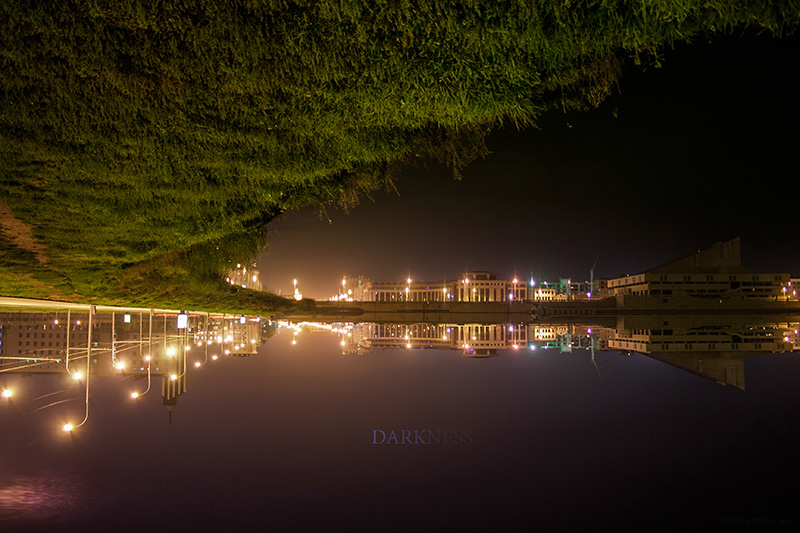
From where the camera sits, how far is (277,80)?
7.74 ft

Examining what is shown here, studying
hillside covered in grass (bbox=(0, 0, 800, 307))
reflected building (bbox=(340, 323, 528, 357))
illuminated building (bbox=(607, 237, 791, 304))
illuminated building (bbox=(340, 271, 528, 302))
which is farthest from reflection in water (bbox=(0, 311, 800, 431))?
illuminated building (bbox=(340, 271, 528, 302))

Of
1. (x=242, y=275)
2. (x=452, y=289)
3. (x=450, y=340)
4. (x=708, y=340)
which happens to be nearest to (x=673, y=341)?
(x=708, y=340)

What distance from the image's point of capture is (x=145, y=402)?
76.8ft

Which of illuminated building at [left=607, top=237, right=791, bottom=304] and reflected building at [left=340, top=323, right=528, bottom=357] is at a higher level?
illuminated building at [left=607, top=237, right=791, bottom=304]

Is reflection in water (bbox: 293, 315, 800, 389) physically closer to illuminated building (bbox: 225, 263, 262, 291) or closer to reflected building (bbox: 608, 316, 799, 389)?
reflected building (bbox: 608, 316, 799, 389)

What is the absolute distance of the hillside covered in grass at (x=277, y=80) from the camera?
1.85 meters

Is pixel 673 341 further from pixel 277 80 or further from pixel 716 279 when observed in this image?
pixel 277 80

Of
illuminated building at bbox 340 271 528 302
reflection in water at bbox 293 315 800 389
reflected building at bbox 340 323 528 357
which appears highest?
illuminated building at bbox 340 271 528 302

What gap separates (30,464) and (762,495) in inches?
1115

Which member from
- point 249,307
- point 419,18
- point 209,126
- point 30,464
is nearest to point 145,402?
point 30,464

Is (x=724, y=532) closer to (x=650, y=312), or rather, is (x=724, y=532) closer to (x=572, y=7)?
(x=650, y=312)

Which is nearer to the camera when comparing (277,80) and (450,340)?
(277,80)

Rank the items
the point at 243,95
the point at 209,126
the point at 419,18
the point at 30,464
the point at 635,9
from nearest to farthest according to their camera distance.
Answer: the point at 635,9 → the point at 419,18 → the point at 243,95 → the point at 209,126 → the point at 30,464

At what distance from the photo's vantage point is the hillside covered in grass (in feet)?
6.07
